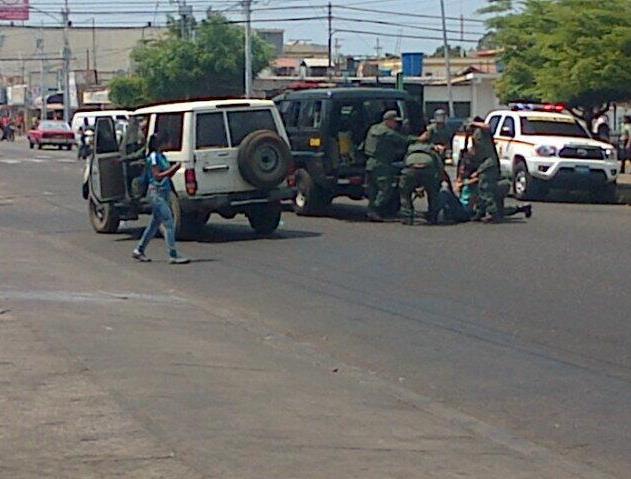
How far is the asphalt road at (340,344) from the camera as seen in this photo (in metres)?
7.95

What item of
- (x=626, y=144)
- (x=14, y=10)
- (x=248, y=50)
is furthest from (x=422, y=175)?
(x=14, y=10)

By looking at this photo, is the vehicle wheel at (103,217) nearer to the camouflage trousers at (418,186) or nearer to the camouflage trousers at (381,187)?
the camouflage trousers at (381,187)

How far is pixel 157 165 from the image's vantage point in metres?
18.4

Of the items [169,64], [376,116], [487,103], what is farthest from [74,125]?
[376,116]

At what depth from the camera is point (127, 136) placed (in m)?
21.4

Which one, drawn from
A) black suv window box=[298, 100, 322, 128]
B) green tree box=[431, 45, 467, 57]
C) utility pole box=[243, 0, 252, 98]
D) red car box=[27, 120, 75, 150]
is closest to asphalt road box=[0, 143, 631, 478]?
black suv window box=[298, 100, 322, 128]

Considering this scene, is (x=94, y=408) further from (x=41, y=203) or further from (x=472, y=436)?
(x=41, y=203)

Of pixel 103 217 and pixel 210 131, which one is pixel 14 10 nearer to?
pixel 103 217

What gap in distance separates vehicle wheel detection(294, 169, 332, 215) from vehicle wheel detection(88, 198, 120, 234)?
10.7 feet

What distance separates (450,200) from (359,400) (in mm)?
13366

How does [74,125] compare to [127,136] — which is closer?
[127,136]

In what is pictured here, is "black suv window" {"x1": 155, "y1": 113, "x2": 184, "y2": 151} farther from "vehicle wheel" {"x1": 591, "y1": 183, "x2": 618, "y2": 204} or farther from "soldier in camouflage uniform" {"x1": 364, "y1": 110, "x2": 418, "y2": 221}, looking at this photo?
"vehicle wheel" {"x1": 591, "y1": 183, "x2": 618, "y2": 204}

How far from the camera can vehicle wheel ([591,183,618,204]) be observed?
96.6ft

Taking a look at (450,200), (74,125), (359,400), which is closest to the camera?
(359,400)
